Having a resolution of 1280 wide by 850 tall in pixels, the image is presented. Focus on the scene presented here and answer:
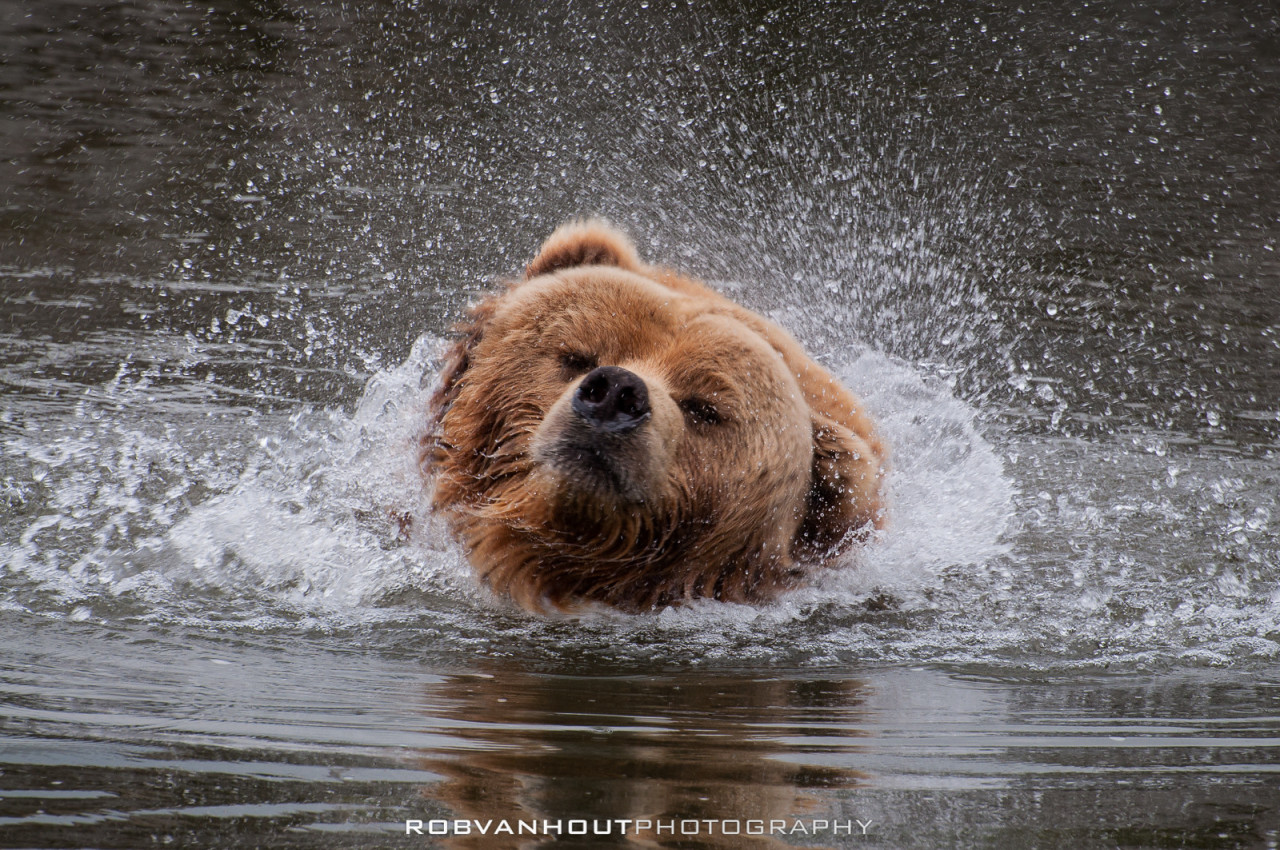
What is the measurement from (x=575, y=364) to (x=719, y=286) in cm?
227

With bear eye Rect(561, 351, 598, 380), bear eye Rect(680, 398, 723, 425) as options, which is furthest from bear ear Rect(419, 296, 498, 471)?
bear eye Rect(680, 398, 723, 425)

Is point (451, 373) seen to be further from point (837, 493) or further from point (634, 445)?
point (837, 493)

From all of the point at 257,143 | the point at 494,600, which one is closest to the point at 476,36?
the point at 257,143

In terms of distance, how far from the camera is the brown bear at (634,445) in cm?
246

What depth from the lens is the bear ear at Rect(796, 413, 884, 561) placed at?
2.81m

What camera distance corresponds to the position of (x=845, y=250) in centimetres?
571

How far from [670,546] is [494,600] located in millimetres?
478

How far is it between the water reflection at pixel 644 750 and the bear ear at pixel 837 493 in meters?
0.73

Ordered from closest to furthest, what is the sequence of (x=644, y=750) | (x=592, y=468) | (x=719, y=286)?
1. (x=644, y=750)
2. (x=592, y=468)
3. (x=719, y=286)

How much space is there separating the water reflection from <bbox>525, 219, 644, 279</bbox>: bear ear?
1.27 meters

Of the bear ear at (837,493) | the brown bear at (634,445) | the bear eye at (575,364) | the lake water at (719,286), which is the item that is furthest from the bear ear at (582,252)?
the bear ear at (837,493)

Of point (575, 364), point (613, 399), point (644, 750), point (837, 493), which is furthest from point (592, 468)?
point (644, 750)

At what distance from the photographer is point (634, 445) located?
237 centimetres

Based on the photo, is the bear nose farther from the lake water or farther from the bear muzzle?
the lake water
